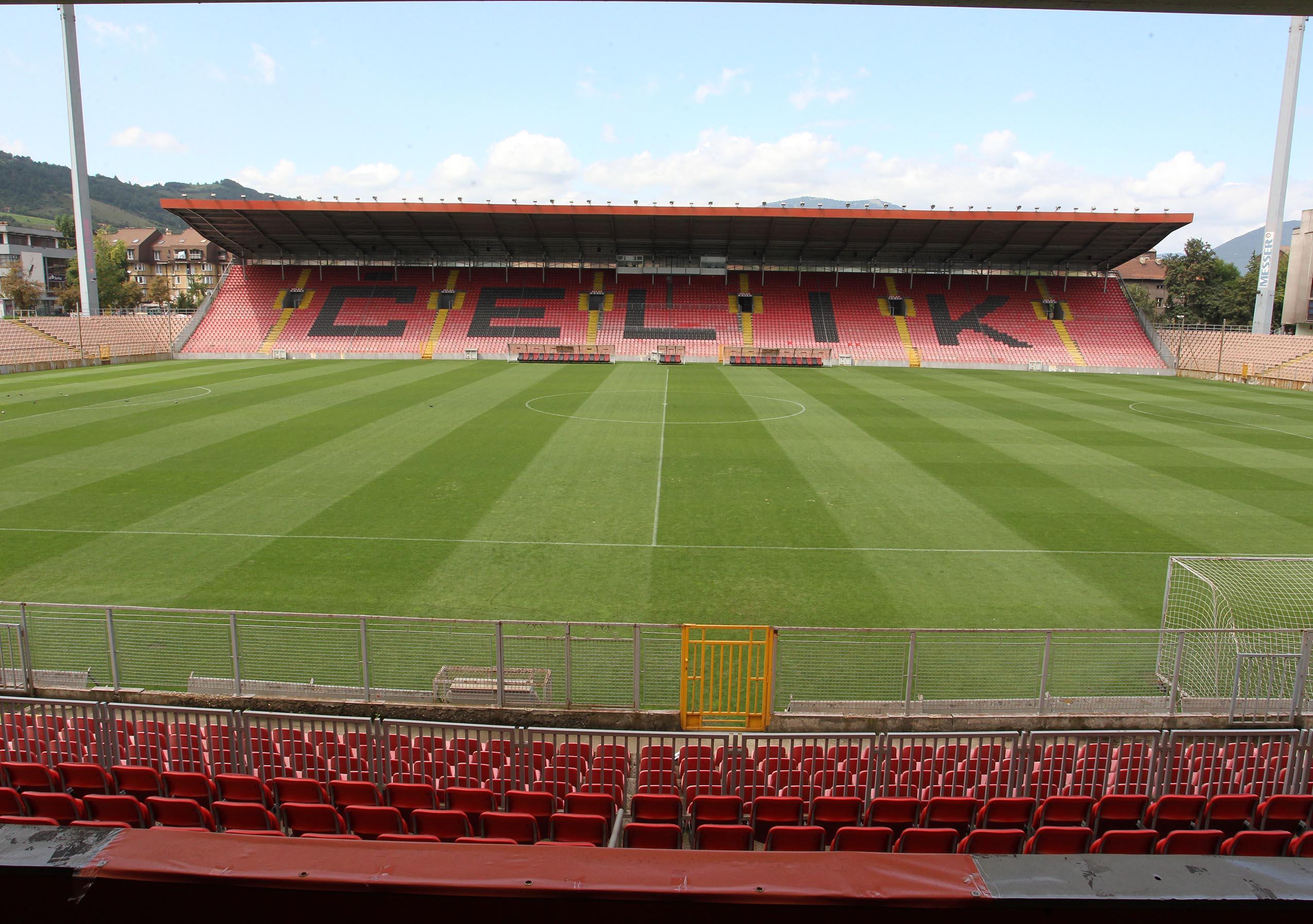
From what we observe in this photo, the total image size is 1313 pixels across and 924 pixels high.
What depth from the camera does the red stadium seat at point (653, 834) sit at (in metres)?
5.30

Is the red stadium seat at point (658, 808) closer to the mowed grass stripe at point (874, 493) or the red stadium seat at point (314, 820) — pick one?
the red stadium seat at point (314, 820)

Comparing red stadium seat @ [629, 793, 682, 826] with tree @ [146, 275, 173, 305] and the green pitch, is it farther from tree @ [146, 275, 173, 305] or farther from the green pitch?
tree @ [146, 275, 173, 305]

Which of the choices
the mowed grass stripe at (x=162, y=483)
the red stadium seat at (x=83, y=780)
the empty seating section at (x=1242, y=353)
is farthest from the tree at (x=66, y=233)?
the red stadium seat at (x=83, y=780)

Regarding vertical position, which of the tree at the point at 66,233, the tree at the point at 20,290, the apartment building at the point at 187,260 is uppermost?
the tree at the point at 66,233

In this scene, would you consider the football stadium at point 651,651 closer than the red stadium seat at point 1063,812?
Yes

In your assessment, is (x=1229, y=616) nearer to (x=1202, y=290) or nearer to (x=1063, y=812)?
(x=1063, y=812)

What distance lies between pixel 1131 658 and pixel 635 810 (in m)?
8.17

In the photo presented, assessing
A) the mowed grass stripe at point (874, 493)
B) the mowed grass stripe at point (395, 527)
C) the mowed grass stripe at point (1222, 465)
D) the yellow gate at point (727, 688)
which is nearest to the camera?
the yellow gate at point (727, 688)

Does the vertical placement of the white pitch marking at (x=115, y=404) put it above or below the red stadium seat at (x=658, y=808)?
above

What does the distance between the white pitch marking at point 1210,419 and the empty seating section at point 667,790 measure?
26.9 metres

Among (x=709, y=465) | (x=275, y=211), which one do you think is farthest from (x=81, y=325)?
(x=709, y=465)

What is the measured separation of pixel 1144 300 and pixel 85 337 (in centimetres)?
10764

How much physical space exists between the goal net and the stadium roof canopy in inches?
1725

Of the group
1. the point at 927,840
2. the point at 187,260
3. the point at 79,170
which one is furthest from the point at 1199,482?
the point at 187,260
